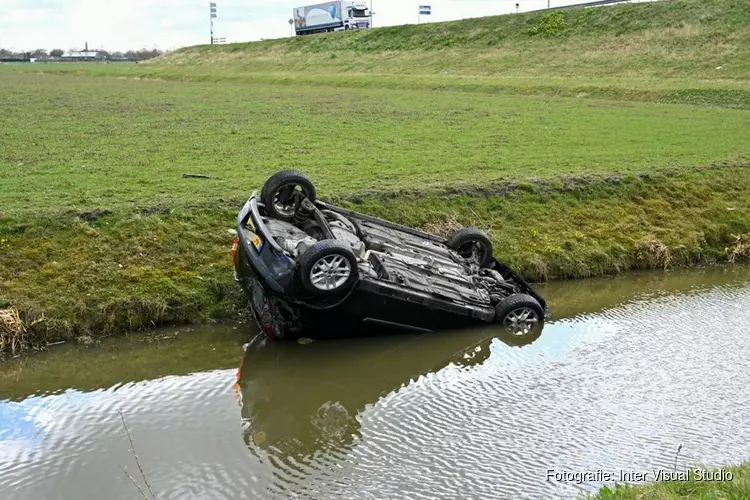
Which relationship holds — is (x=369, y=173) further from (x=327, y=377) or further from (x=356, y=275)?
(x=327, y=377)

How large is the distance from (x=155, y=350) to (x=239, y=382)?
1.77 metres

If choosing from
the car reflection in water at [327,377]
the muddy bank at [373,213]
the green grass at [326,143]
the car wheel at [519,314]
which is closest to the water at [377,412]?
the car reflection in water at [327,377]

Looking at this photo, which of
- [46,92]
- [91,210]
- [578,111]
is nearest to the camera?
[91,210]

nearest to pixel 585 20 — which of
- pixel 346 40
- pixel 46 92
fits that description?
pixel 346 40

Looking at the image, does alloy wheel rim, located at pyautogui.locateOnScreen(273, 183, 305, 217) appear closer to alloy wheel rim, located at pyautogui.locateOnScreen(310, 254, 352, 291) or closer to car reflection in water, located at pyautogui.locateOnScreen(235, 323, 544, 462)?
car reflection in water, located at pyautogui.locateOnScreen(235, 323, 544, 462)

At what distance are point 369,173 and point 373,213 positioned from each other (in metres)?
2.97

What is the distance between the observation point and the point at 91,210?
14.4 m

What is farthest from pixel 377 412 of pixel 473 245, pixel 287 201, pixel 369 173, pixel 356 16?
pixel 356 16

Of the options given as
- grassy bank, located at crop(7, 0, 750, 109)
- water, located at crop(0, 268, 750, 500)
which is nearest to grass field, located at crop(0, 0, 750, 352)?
grassy bank, located at crop(7, 0, 750, 109)

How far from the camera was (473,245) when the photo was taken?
47.6ft

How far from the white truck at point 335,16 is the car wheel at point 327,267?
76.6 meters

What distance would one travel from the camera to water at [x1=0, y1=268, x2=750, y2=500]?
8.33 metres

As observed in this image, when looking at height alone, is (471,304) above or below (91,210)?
below

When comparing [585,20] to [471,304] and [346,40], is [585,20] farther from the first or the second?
[471,304]
